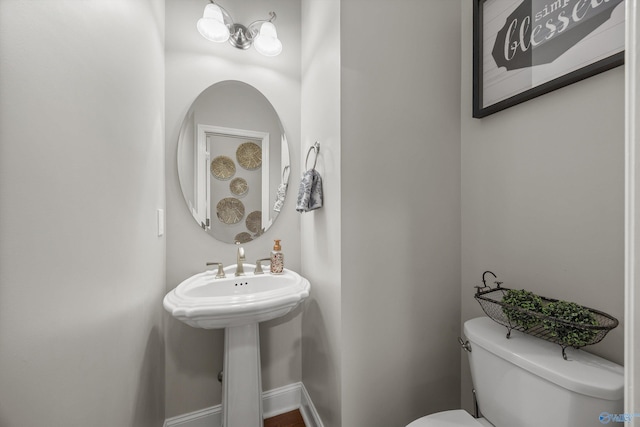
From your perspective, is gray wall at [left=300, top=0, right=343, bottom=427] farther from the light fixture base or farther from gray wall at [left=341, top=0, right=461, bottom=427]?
the light fixture base

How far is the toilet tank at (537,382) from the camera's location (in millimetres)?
672

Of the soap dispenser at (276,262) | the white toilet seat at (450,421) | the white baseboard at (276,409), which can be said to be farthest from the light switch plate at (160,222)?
the white toilet seat at (450,421)

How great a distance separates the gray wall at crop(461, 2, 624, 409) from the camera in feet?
2.71

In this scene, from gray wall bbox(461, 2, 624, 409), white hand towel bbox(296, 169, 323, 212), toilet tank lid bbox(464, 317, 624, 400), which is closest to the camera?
toilet tank lid bbox(464, 317, 624, 400)

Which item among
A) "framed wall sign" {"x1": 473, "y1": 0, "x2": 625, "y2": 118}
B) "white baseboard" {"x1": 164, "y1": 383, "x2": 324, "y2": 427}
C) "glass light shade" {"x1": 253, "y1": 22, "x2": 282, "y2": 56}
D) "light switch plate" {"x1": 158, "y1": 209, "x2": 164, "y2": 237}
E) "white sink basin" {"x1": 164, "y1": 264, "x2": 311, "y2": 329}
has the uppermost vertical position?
"glass light shade" {"x1": 253, "y1": 22, "x2": 282, "y2": 56}

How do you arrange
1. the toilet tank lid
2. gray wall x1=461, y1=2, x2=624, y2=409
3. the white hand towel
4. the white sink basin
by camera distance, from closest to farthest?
1. the toilet tank lid
2. gray wall x1=461, y1=2, x2=624, y2=409
3. the white sink basin
4. the white hand towel

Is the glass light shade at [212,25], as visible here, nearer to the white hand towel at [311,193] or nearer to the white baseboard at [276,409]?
the white hand towel at [311,193]

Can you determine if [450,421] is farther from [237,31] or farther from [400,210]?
[237,31]

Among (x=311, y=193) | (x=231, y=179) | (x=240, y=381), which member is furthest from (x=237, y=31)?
(x=240, y=381)

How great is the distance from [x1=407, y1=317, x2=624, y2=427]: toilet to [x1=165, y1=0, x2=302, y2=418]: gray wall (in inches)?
37.3

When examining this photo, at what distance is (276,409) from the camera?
156 cm

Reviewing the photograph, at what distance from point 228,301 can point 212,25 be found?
1371mm

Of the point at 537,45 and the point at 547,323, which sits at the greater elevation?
the point at 537,45

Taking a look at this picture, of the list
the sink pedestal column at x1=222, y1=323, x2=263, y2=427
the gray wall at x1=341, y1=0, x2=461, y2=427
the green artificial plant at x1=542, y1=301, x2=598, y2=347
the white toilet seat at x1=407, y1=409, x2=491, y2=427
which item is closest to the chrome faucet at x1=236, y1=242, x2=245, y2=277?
the sink pedestal column at x1=222, y1=323, x2=263, y2=427
